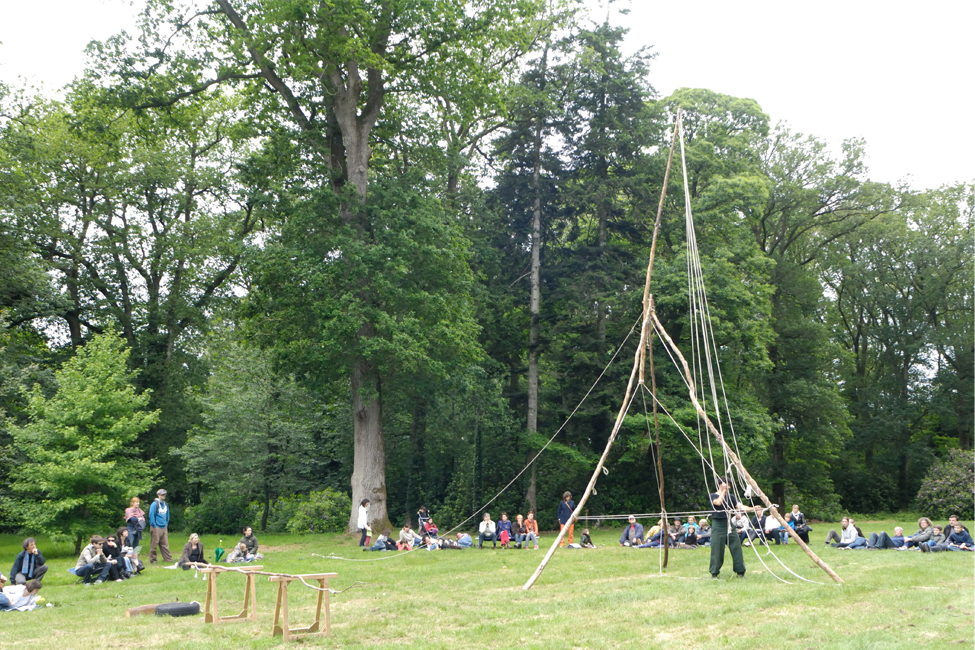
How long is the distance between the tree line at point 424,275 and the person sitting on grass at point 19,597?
8122 mm

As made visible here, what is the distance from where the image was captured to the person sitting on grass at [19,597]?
1148 cm

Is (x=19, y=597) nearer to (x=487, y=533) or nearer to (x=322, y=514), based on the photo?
(x=487, y=533)

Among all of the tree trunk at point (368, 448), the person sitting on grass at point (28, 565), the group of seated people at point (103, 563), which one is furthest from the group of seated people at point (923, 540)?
the person sitting on grass at point (28, 565)

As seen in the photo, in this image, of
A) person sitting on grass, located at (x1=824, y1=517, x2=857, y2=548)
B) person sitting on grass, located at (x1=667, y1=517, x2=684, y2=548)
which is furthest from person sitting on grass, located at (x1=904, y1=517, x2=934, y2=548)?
person sitting on grass, located at (x1=667, y1=517, x2=684, y2=548)

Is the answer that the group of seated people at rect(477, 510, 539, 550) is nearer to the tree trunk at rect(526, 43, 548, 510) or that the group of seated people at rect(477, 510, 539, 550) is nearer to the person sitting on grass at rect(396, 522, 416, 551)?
the person sitting on grass at rect(396, 522, 416, 551)

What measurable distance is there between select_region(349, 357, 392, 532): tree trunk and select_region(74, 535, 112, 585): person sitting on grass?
8329 mm

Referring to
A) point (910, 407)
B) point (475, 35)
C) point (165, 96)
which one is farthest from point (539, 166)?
point (910, 407)

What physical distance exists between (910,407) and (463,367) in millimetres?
22925

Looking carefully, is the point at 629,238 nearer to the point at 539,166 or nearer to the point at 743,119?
the point at 539,166

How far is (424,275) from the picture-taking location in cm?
2373

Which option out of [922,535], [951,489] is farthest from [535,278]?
[951,489]

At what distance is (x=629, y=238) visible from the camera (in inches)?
1193

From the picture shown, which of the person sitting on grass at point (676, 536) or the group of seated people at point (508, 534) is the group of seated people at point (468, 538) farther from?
the person sitting on grass at point (676, 536)

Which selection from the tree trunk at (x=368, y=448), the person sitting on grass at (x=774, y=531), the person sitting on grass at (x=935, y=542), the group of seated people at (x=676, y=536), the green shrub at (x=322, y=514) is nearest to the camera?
the person sitting on grass at (x=935, y=542)
